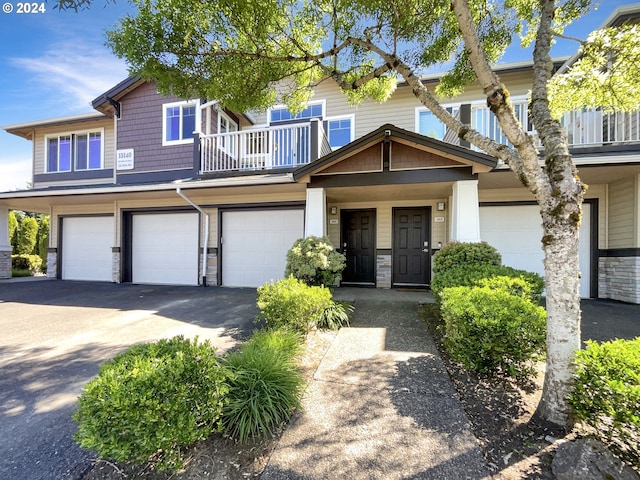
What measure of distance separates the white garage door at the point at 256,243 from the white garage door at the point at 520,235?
492 centimetres

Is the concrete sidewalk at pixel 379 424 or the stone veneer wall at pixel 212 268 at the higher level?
the stone veneer wall at pixel 212 268

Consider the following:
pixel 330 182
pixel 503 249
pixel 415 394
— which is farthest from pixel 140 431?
pixel 503 249

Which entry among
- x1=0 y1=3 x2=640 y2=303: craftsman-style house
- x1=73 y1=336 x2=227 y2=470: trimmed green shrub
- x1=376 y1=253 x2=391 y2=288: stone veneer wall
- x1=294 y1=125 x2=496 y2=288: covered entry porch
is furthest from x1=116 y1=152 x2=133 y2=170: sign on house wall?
x1=73 y1=336 x2=227 y2=470: trimmed green shrub

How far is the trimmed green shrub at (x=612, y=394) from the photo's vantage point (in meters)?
1.70

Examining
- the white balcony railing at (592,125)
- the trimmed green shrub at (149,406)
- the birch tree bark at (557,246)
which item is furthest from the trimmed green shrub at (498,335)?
the white balcony railing at (592,125)

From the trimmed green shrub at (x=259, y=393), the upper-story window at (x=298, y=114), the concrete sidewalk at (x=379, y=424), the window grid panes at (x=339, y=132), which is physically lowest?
the concrete sidewalk at (x=379, y=424)

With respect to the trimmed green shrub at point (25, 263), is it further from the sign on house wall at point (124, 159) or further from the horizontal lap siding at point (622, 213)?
the horizontal lap siding at point (622, 213)

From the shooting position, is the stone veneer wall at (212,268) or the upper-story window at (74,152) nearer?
the stone veneer wall at (212,268)

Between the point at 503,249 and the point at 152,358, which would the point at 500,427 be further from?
the point at 503,249

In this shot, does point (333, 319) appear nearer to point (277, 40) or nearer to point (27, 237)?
point (277, 40)

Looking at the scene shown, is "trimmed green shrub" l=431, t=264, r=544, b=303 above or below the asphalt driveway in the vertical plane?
above

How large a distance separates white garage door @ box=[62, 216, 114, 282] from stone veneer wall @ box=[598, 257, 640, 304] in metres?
13.8

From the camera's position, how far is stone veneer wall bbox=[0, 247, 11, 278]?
34.1ft

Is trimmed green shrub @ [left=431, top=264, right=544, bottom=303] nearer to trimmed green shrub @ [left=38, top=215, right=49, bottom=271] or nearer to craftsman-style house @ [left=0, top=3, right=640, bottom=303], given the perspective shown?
craftsman-style house @ [left=0, top=3, right=640, bottom=303]
